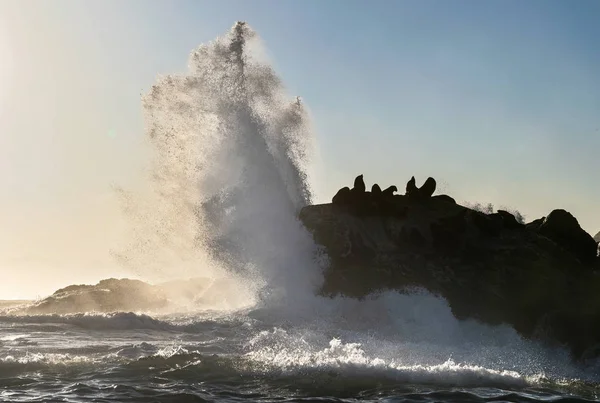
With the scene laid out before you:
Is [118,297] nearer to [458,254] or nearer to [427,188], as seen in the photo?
[427,188]

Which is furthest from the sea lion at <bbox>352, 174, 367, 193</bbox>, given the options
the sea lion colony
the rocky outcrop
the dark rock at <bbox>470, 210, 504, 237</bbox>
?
the rocky outcrop

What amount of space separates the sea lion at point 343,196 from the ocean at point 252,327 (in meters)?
2.39

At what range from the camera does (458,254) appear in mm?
26422

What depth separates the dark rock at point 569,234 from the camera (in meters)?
26.9

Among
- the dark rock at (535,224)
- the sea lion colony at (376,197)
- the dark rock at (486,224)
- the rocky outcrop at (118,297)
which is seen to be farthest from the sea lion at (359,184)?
the rocky outcrop at (118,297)

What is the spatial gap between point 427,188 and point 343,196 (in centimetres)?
449

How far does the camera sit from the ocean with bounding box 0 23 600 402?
39.8 ft

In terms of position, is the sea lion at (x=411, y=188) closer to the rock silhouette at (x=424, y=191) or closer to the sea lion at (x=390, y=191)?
the rock silhouette at (x=424, y=191)

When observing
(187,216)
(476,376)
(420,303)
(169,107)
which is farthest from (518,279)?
(169,107)

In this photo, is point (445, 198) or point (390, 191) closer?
point (390, 191)

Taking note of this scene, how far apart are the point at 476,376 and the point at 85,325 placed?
591 inches

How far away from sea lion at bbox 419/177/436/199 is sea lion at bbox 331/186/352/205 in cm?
385

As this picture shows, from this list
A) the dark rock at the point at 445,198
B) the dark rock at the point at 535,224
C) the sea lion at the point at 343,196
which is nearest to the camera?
the dark rock at the point at 535,224

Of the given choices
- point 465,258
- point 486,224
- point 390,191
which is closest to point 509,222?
point 486,224
